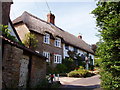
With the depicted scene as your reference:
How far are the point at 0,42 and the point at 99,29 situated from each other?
18.7 ft

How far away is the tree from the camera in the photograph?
6.81m

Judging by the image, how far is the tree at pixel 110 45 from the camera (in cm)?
681

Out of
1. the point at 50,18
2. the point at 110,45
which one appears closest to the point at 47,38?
the point at 50,18

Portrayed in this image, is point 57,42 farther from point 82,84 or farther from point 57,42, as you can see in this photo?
point 82,84

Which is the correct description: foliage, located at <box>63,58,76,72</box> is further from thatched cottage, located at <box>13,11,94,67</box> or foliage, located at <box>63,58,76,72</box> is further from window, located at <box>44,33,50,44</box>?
Result: window, located at <box>44,33,50,44</box>

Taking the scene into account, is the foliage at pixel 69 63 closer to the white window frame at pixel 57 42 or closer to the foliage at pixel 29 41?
the white window frame at pixel 57 42

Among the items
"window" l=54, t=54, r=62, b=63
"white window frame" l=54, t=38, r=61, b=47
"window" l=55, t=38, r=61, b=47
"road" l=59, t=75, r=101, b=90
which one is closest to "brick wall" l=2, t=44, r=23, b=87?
"road" l=59, t=75, r=101, b=90

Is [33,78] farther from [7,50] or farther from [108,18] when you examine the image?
[108,18]

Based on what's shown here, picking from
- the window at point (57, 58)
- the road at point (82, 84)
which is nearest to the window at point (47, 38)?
the window at point (57, 58)

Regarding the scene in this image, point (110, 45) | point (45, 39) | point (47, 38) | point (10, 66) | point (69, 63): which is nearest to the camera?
point (10, 66)

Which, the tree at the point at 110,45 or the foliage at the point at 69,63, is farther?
the foliage at the point at 69,63

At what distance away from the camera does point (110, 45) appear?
698 cm

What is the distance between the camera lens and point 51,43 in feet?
75.0

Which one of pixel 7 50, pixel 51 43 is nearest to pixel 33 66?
pixel 7 50
